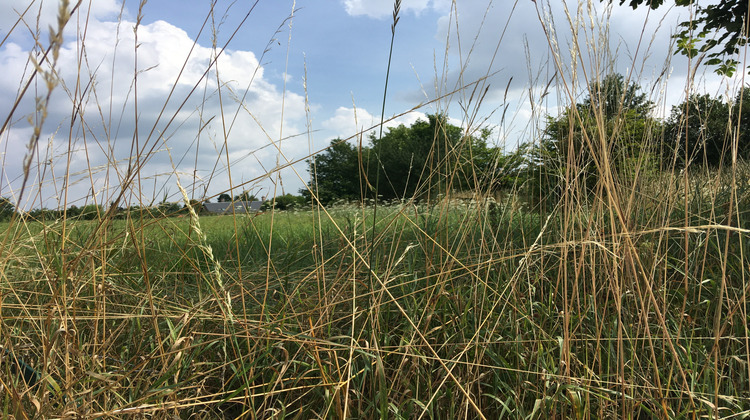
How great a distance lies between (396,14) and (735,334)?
164cm

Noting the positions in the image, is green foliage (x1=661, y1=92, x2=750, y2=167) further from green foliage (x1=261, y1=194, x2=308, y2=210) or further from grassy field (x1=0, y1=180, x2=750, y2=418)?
green foliage (x1=261, y1=194, x2=308, y2=210)

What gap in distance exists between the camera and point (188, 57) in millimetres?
1413

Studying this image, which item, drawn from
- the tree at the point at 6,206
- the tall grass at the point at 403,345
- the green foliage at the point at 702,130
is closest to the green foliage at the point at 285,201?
the tall grass at the point at 403,345

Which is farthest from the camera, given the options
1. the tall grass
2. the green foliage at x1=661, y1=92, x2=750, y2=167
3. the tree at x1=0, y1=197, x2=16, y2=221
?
the tree at x1=0, y1=197, x2=16, y2=221

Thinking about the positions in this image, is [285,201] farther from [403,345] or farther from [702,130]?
[702,130]

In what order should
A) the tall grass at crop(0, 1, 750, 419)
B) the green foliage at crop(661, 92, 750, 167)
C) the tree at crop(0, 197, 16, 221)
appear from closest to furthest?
the tall grass at crop(0, 1, 750, 419) < the green foliage at crop(661, 92, 750, 167) < the tree at crop(0, 197, 16, 221)

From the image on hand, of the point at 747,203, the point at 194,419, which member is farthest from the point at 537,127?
the point at 747,203

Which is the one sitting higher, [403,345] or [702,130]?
[702,130]

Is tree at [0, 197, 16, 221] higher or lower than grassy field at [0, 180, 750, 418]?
higher

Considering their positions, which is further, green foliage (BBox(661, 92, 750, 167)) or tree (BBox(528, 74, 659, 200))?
green foliage (BBox(661, 92, 750, 167))

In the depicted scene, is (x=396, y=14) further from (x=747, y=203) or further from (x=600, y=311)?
(x=747, y=203)

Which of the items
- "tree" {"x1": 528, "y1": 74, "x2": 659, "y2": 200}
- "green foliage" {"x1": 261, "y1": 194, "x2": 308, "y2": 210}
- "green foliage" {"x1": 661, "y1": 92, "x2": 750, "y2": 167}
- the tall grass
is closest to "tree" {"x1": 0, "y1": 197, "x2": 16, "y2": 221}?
the tall grass

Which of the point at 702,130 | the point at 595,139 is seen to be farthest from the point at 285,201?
the point at 702,130

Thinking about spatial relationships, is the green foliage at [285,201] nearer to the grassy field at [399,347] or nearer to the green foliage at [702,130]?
the grassy field at [399,347]
